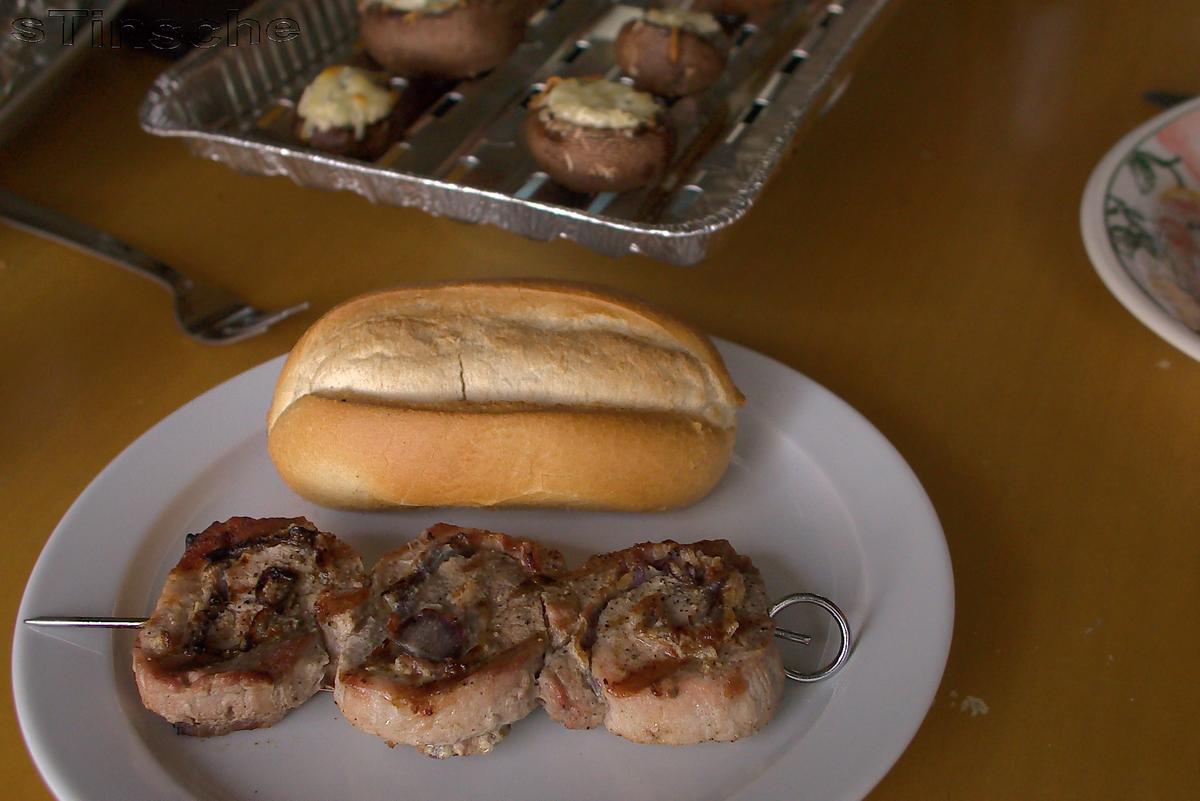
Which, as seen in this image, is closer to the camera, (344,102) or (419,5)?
(344,102)

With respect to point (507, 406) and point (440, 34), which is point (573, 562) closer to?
point (507, 406)

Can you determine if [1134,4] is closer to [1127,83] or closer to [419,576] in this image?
[1127,83]

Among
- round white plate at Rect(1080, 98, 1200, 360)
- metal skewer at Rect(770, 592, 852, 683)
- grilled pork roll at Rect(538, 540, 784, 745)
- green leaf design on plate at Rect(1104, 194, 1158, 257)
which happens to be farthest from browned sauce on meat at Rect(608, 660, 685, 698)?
green leaf design on plate at Rect(1104, 194, 1158, 257)

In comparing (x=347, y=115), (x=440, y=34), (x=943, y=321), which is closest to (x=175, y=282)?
(x=347, y=115)

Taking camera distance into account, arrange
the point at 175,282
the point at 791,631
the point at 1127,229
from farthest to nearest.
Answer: the point at 175,282 < the point at 1127,229 < the point at 791,631

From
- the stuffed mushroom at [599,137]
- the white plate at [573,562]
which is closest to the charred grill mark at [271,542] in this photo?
the white plate at [573,562]
